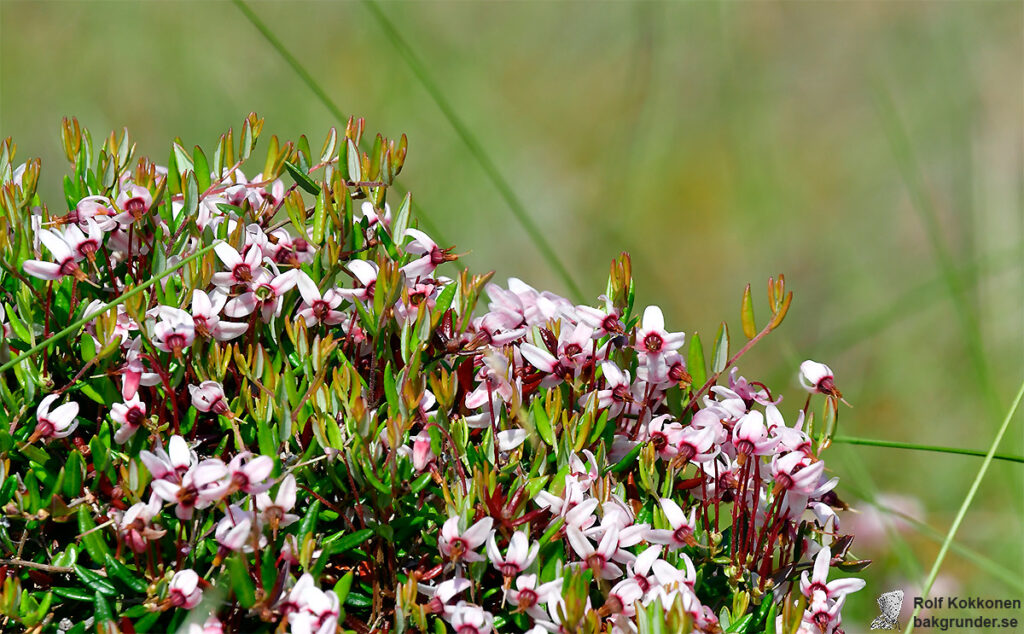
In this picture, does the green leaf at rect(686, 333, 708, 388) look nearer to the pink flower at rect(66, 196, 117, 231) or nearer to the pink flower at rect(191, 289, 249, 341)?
the pink flower at rect(191, 289, 249, 341)

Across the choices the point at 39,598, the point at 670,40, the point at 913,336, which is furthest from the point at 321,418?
the point at 670,40

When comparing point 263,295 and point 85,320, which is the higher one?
point 263,295

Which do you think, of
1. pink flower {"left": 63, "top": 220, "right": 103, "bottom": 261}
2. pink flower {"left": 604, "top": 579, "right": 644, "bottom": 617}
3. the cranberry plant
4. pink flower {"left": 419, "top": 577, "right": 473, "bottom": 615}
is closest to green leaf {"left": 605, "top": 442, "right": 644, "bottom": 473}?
the cranberry plant

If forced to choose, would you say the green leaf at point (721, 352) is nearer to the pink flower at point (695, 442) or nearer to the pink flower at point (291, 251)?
the pink flower at point (695, 442)

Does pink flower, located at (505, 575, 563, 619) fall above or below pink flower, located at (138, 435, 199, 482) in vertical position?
below

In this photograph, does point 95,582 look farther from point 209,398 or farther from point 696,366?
point 696,366

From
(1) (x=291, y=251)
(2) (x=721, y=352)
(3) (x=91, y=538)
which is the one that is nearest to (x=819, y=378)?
(2) (x=721, y=352)
